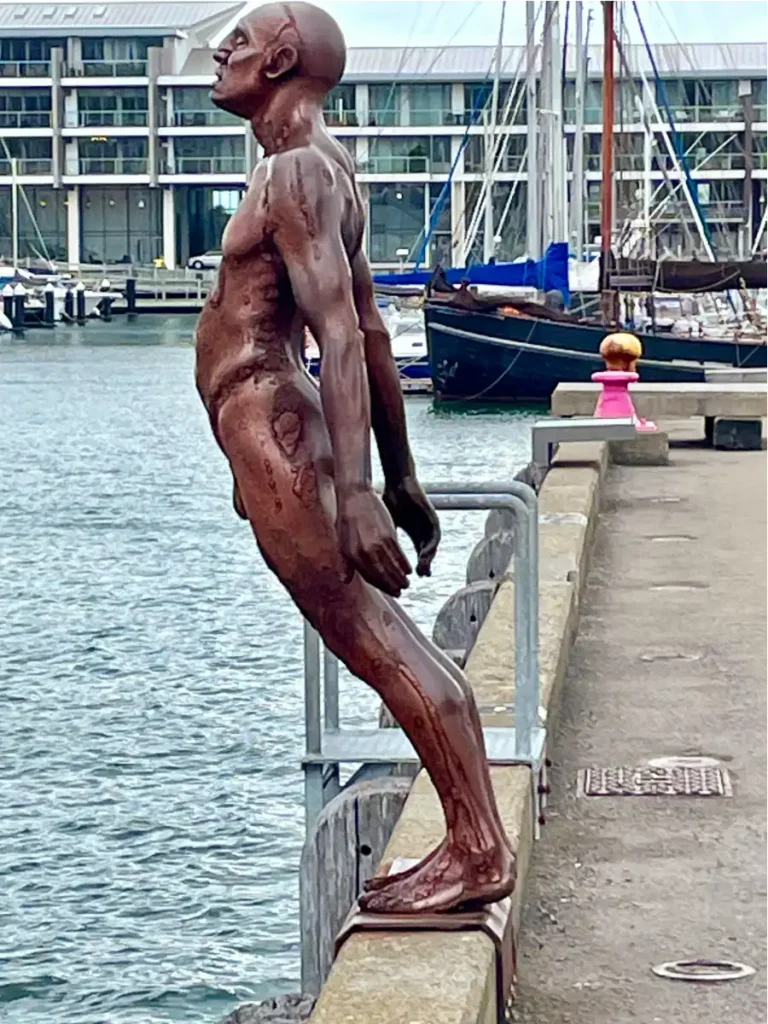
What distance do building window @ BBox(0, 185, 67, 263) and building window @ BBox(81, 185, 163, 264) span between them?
→ 1268mm

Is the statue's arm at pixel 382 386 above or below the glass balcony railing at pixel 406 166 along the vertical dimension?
below

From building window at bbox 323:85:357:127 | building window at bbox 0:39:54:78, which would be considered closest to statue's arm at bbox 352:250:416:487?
building window at bbox 323:85:357:127

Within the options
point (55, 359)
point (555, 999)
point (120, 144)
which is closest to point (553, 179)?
point (55, 359)

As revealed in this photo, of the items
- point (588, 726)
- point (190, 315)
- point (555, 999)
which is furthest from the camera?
point (190, 315)

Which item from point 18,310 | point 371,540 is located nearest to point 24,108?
point 18,310

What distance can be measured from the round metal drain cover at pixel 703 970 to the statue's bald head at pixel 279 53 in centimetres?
232

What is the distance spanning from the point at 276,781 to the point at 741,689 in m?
5.93

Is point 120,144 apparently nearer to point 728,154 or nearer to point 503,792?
point 728,154

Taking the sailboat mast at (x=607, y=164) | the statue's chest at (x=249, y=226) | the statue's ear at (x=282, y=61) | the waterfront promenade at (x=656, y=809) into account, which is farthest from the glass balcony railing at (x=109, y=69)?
the statue's chest at (x=249, y=226)

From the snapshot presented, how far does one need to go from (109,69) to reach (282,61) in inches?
4595

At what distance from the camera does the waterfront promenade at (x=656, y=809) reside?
227 inches

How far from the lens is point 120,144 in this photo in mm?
119688

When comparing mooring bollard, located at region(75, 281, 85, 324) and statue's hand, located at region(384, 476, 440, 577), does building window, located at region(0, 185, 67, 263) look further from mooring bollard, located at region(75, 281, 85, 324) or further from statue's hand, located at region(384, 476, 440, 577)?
statue's hand, located at region(384, 476, 440, 577)

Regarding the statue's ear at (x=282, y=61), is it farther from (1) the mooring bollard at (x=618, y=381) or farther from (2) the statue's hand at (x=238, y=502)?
(1) the mooring bollard at (x=618, y=381)
